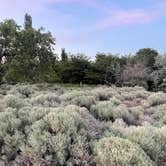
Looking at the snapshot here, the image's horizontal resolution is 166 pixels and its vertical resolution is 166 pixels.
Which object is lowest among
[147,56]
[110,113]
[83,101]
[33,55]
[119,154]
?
[119,154]

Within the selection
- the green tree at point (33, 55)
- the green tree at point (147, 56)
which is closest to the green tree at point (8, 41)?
the green tree at point (33, 55)

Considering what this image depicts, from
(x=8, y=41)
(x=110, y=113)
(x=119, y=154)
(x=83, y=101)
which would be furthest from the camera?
(x=8, y=41)

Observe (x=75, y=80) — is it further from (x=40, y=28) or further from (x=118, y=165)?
(x=118, y=165)

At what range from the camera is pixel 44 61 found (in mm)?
29891

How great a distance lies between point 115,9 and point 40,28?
1344 centimetres

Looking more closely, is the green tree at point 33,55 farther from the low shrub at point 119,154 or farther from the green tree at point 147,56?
the green tree at point 147,56

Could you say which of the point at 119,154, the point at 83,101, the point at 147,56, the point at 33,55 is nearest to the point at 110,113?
the point at 83,101

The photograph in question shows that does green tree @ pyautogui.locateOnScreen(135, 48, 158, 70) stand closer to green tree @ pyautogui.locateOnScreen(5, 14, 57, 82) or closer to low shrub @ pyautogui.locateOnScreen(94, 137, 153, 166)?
green tree @ pyautogui.locateOnScreen(5, 14, 57, 82)

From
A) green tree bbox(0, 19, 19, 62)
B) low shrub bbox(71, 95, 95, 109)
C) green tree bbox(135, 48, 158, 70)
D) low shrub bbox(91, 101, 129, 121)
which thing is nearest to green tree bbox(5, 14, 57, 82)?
green tree bbox(0, 19, 19, 62)

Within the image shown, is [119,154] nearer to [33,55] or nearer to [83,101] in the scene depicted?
[83,101]

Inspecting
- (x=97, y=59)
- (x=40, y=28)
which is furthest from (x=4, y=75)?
(x=97, y=59)

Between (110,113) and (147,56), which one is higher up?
(147,56)

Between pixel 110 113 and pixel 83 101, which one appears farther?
pixel 83 101

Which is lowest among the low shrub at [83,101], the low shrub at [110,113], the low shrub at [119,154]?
the low shrub at [119,154]
